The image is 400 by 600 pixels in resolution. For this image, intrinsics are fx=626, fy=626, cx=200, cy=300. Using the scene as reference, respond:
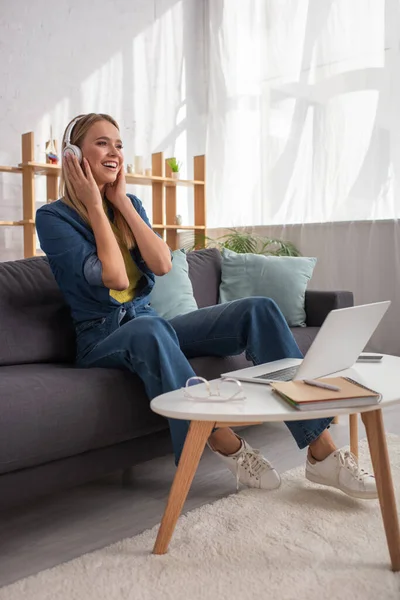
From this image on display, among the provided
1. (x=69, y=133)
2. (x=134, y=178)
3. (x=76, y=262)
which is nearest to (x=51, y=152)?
(x=134, y=178)

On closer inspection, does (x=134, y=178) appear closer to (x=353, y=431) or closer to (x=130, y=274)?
(x=130, y=274)

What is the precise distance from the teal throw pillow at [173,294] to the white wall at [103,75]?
2401mm

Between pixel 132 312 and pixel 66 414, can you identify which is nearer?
pixel 66 414

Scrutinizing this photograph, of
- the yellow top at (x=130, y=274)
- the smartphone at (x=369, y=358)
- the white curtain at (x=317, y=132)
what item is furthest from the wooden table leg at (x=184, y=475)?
the white curtain at (x=317, y=132)

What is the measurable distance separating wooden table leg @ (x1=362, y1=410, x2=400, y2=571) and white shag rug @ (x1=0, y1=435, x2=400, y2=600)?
53 millimetres

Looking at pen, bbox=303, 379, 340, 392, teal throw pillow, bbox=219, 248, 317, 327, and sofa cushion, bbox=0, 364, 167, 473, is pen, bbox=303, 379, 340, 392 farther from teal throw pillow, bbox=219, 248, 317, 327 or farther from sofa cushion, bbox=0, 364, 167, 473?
teal throw pillow, bbox=219, 248, 317, 327

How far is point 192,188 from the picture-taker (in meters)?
5.73

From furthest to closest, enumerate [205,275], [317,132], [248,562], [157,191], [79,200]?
[157,191] → [317,132] → [205,275] → [79,200] → [248,562]

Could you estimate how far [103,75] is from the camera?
202 inches

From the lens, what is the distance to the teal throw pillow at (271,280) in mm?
2859

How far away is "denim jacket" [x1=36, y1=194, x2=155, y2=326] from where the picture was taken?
195 cm

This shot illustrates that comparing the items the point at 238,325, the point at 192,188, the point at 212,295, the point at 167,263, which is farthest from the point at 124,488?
the point at 192,188

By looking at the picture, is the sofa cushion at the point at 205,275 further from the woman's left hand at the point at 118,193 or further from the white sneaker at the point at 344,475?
the white sneaker at the point at 344,475

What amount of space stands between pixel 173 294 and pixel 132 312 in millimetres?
601
